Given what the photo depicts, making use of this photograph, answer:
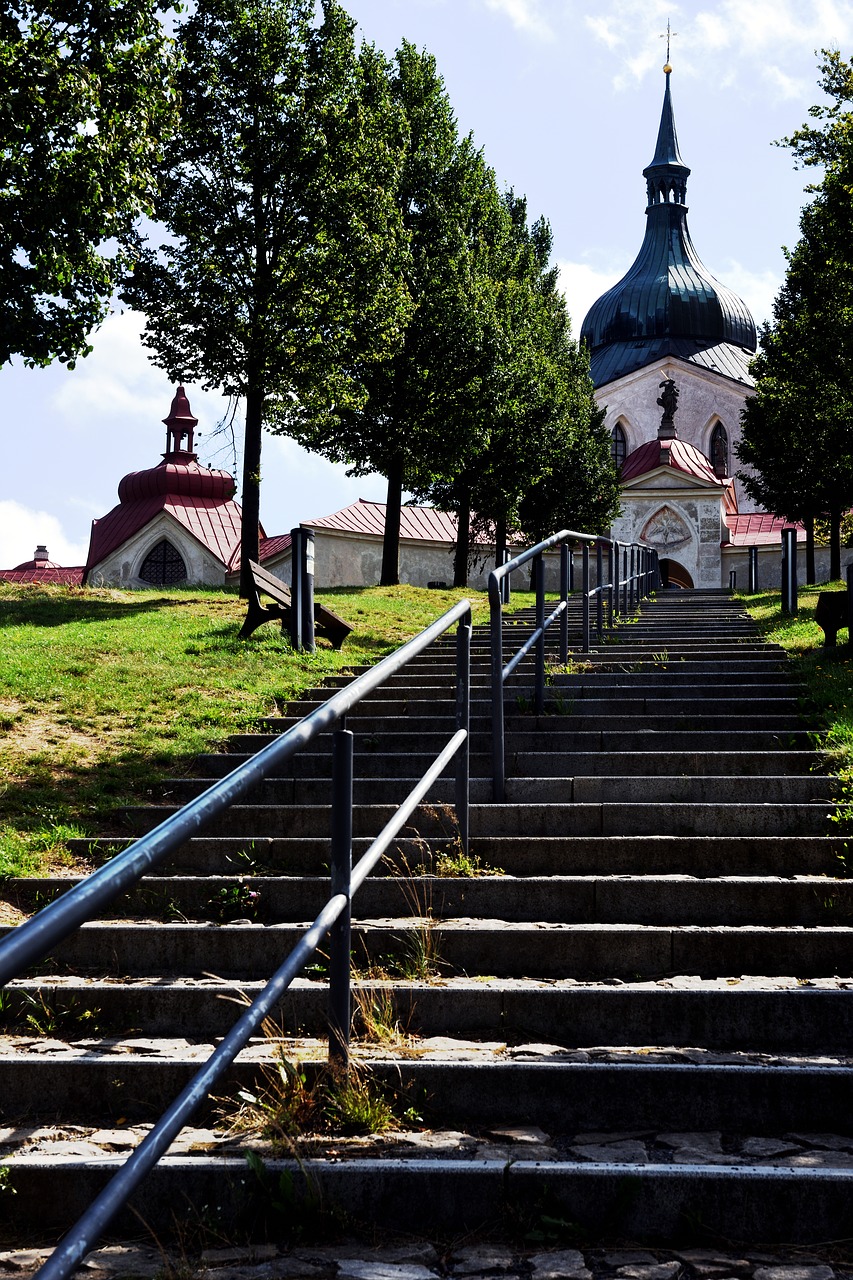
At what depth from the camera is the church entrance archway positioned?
4122 cm

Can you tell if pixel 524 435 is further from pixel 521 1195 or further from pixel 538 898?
pixel 521 1195

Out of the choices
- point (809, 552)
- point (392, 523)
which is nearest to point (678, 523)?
point (809, 552)

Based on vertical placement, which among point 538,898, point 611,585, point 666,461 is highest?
point 666,461

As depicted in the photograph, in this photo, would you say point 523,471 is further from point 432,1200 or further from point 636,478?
point 432,1200

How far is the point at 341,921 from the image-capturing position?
3.25 m

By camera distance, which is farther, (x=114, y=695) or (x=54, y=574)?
(x=54, y=574)

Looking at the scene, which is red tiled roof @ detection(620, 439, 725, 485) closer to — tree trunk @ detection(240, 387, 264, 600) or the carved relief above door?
the carved relief above door

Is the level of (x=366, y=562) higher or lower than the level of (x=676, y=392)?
lower

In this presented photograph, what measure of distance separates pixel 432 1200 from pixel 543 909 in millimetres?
2018

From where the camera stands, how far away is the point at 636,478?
133ft

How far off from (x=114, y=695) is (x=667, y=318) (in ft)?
185

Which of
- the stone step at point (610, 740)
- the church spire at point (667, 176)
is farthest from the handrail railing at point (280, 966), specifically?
the church spire at point (667, 176)

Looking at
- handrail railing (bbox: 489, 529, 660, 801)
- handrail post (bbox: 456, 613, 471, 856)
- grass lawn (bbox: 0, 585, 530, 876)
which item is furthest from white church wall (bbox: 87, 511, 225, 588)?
handrail post (bbox: 456, 613, 471, 856)

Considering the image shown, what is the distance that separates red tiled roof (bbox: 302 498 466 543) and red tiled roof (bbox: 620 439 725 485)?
6058 mm
